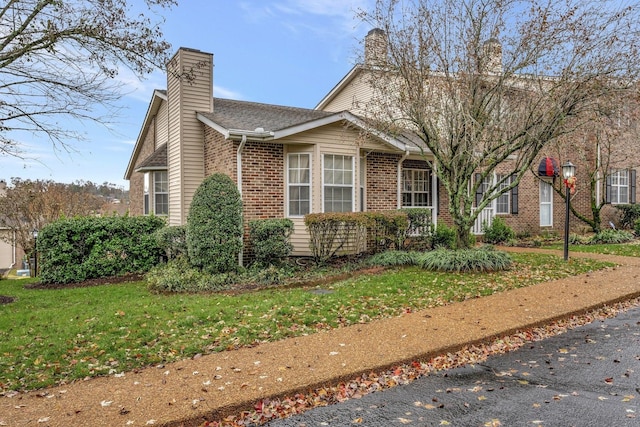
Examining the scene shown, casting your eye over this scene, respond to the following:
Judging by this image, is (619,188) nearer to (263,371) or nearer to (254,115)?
(254,115)

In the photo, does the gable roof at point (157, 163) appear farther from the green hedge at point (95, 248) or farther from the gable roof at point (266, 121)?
the green hedge at point (95, 248)

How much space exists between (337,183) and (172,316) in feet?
19.6

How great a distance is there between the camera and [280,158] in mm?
10641

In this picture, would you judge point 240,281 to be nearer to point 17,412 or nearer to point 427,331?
point 427,331

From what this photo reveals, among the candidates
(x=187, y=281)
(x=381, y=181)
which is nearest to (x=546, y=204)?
(x=381, y=181)

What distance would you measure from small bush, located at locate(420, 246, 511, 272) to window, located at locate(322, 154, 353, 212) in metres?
2.59

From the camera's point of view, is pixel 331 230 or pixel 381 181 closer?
pixel 331 230

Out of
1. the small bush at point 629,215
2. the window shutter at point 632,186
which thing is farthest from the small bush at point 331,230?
the window shutter at point 632,186

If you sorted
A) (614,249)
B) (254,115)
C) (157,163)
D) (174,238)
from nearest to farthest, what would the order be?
(174,238) → (254,115) → (614,249) → (157,163)

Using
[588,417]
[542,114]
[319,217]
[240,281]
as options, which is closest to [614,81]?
[542,114]

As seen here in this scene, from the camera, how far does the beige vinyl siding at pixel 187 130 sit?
37.2ft

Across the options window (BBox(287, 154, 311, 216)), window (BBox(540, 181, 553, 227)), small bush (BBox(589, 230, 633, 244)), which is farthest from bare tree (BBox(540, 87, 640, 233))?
window (BBox(287, 154, 311, 216))

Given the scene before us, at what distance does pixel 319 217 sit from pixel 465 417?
6.58 m

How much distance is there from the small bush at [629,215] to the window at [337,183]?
14147 mm
